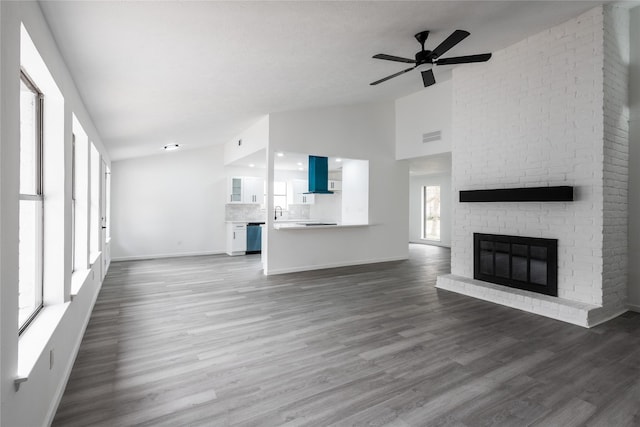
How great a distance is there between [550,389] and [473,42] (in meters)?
4.00

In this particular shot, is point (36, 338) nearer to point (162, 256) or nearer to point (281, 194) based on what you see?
point (162, 256)

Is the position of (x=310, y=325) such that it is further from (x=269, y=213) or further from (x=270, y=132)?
(x=270, y=132)

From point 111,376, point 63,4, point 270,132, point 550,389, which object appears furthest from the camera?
point 270,132

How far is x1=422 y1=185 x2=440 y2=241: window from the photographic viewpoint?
455 inches

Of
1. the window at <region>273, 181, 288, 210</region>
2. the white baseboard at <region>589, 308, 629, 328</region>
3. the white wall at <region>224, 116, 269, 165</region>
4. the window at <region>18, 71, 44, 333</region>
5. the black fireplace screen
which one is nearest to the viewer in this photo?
the window at <region>18, 71, 44, 333</region>

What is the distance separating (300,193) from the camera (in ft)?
33.5

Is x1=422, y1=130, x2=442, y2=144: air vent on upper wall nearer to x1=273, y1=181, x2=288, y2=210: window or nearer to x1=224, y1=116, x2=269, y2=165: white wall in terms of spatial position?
x1=224, y1=116, x2=269, y2=165: white wall

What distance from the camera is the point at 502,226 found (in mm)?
4738

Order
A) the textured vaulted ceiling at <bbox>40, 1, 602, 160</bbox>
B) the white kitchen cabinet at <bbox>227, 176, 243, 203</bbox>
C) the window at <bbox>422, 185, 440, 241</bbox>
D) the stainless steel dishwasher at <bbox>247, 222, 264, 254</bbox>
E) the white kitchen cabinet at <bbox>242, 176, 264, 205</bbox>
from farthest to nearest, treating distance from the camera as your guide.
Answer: the window at <bbox>422, 185, 440, 241</bbox>
the white kitchen cabinet at <bbox>242, 176, 264, 205</bbox>
the white kitchen cabinet at <bbox>227, 176, 243, 203</bbox>
the stainless steel dishwasher at <bbox>247, 222, 264, 254</bbox>
the textured vaulted ceiling at <bbox>40, 1, 602, 160</bbox>

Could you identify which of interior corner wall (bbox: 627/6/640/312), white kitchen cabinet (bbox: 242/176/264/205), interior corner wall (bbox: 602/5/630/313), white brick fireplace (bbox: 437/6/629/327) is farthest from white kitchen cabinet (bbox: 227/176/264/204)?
interior corner wall (bbox: 627/6/640/312)

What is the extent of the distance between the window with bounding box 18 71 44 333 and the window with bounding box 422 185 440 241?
1087 centimetres

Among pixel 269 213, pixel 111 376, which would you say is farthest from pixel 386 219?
pixel 111 376

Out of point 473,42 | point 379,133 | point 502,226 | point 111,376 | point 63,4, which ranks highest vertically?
point 473,42

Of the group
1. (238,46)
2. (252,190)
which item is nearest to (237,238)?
(252,190)
